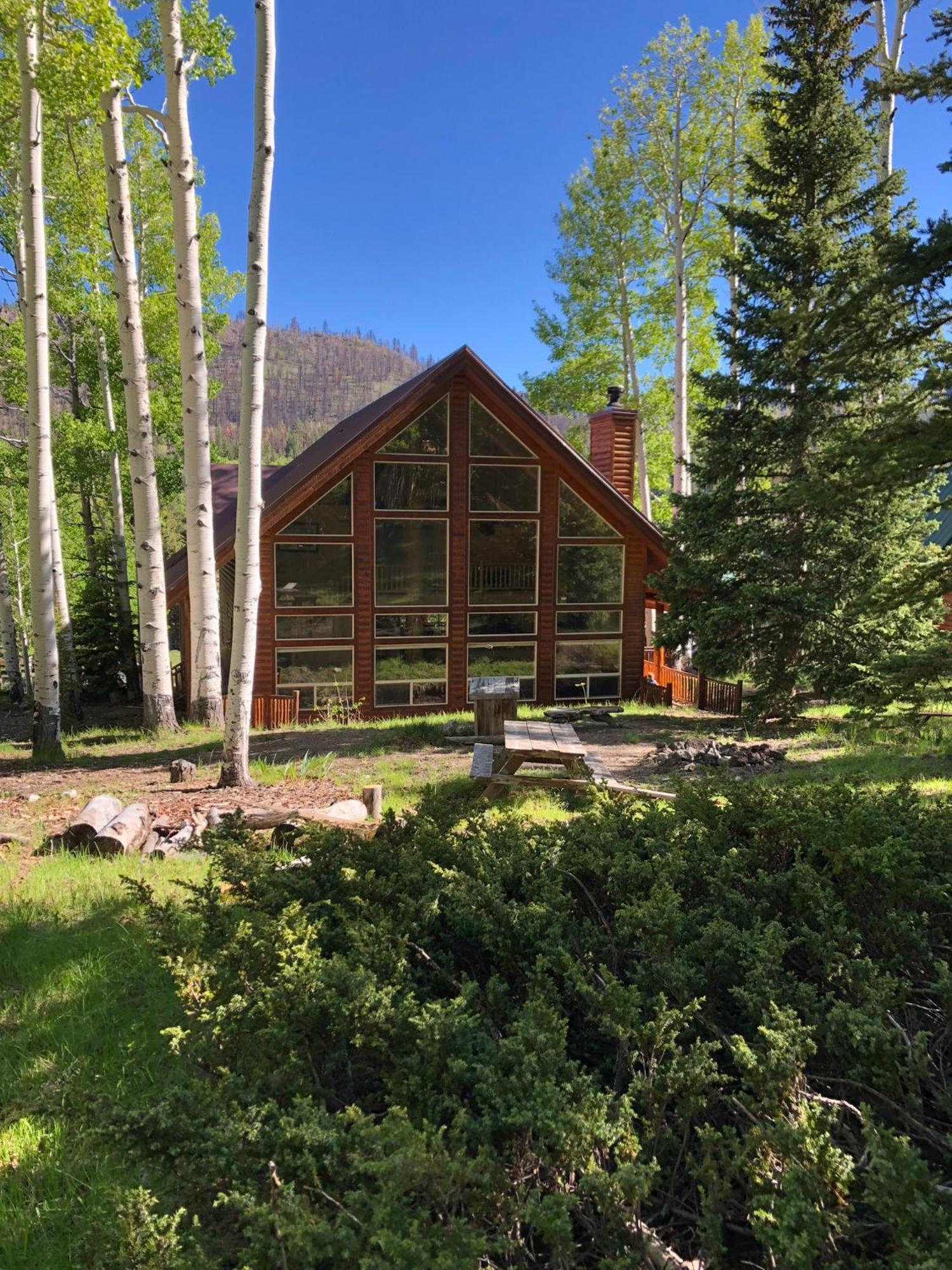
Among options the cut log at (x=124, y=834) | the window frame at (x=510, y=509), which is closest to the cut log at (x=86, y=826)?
the cut log at (x=124, y=834)

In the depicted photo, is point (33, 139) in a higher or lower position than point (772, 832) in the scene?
higher

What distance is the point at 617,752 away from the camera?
39.5 feet

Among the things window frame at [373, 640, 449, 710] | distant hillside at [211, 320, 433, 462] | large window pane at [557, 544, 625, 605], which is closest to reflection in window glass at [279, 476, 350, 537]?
window frame at [373, 640, 449, 710]

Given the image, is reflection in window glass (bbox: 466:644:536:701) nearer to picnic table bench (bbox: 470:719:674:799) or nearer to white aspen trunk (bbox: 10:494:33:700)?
picnic table bench (bbox: 470:719:674:799)

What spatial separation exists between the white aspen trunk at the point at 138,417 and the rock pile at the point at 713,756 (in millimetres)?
7831

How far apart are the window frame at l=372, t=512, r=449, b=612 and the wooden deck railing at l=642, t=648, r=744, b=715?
5454 millimetres

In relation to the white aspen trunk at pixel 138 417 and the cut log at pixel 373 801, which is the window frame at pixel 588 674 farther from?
the cut log at pixel 373 801

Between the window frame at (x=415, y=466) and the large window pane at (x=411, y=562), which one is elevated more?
the window frame at (x=415, y=466)

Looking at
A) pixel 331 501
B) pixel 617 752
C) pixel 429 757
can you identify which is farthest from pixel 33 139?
pixel 617 752

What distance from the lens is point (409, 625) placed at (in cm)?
1809

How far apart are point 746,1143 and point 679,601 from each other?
44.3 feet

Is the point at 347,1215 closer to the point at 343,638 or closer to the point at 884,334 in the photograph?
the point at 884,334

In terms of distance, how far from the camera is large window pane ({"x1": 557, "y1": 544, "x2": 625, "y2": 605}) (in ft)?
62.2

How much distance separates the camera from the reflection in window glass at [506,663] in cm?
1859
